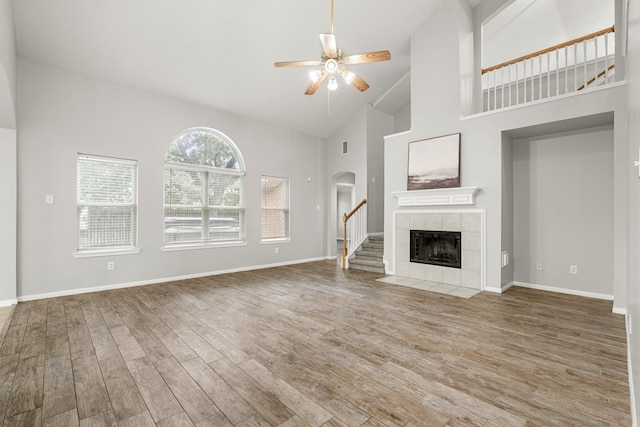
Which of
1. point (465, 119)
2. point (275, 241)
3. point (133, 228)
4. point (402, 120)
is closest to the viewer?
point (465, 119)

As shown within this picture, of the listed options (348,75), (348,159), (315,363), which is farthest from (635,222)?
(348,159)

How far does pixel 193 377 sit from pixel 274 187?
5.27 metres

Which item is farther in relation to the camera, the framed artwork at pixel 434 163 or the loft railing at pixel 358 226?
the loft railing at pixel 358 226

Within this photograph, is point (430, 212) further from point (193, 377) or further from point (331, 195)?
point (193, 377)

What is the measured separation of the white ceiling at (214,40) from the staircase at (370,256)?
352 centimetres

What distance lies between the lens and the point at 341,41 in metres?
5.11

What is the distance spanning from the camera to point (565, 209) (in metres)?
4.39

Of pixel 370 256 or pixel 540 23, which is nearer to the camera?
pixel 540 23

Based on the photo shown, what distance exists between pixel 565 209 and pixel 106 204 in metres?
7.18

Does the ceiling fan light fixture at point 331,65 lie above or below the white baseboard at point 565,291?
above

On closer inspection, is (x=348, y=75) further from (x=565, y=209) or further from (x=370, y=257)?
(x=370, y=257)

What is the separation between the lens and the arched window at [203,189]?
17.7 feet

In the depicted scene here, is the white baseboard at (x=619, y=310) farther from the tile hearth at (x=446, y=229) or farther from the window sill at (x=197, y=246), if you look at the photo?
the window sill at (x=197, y=246)

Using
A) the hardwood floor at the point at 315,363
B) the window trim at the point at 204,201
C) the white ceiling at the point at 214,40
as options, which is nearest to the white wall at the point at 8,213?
the hardwood floor at the point at 315,363
